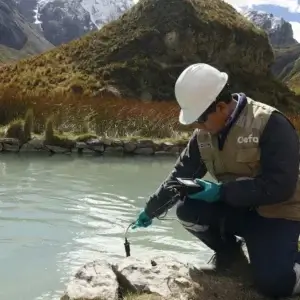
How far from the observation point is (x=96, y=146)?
10.1m

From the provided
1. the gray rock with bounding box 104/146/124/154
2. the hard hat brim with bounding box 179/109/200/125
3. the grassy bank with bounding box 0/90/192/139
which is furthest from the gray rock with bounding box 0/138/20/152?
the hard hat brim with bounding box 179/109/200/125

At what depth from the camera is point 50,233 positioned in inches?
174

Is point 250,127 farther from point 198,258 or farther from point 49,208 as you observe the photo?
point 49,208

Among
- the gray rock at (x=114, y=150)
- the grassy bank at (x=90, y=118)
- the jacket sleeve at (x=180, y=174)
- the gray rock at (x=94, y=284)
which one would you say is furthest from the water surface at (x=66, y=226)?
the grassy bank at (x=90, y=118)

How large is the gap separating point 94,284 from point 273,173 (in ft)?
3.36

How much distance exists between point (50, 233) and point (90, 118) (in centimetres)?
701

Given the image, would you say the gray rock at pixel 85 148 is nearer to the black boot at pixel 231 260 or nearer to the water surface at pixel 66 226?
the water surface at pixel 66 226

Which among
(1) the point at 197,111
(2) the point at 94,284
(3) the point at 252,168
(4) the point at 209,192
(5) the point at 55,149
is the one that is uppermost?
(1) the point at 197,111

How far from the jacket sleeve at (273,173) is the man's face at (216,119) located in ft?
0.67

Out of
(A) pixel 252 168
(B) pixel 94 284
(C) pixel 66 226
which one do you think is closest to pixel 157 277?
(B) pixel 94 284

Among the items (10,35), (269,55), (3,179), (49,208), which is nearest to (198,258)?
(49,208)

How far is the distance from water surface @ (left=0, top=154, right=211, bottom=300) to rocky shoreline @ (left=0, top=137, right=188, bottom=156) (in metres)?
1.57

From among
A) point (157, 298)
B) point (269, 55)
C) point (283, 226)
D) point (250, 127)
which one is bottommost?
point (157, 298)

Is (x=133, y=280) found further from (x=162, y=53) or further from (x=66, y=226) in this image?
(x=162, y=53)
